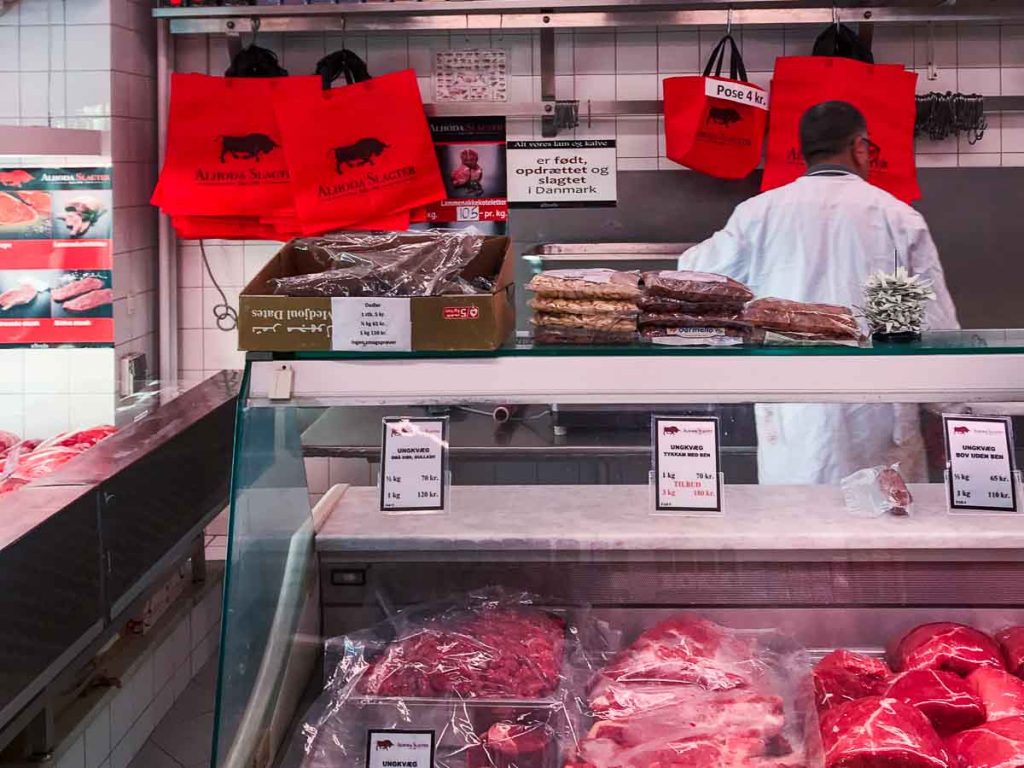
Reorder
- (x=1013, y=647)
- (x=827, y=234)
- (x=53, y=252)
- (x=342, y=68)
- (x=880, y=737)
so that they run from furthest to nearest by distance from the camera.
→ (x=342, y=68)
(x=53, y=252)
(x=827, y=234)
(x=1013, y=647)
(x=880, y=737)

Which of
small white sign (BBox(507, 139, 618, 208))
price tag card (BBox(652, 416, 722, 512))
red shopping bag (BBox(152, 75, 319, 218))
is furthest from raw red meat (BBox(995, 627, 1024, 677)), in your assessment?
red shopping bag (BBox(152, 75, 319, 218))

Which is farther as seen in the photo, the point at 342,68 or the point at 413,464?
the point at 342,68

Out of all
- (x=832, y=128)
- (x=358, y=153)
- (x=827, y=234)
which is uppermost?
(x=358, y=153)

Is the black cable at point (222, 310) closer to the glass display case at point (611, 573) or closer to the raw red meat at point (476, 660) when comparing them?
the glass display case at point (611, 573)

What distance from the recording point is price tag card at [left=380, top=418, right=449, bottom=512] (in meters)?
1.87

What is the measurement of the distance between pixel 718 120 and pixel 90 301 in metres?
2.45

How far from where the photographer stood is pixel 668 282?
183 cm

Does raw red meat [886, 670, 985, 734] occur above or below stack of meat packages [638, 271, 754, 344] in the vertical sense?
below

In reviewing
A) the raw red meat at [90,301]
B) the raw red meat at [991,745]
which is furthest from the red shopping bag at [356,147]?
the raw red meat at [991,745]

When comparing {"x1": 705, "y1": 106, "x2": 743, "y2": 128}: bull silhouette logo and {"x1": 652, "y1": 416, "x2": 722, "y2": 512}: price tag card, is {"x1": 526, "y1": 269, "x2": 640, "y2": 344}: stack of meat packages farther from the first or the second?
{"x1": 705, "y1": 106, "x2": 743, "y2": 128}: bull silhouette logo

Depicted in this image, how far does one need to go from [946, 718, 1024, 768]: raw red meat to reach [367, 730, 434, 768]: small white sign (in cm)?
77

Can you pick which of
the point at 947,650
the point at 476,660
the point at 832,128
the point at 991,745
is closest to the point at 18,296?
the point at 832,128

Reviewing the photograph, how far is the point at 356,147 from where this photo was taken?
14.7 ft

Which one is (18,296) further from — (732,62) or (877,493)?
(877,493)
